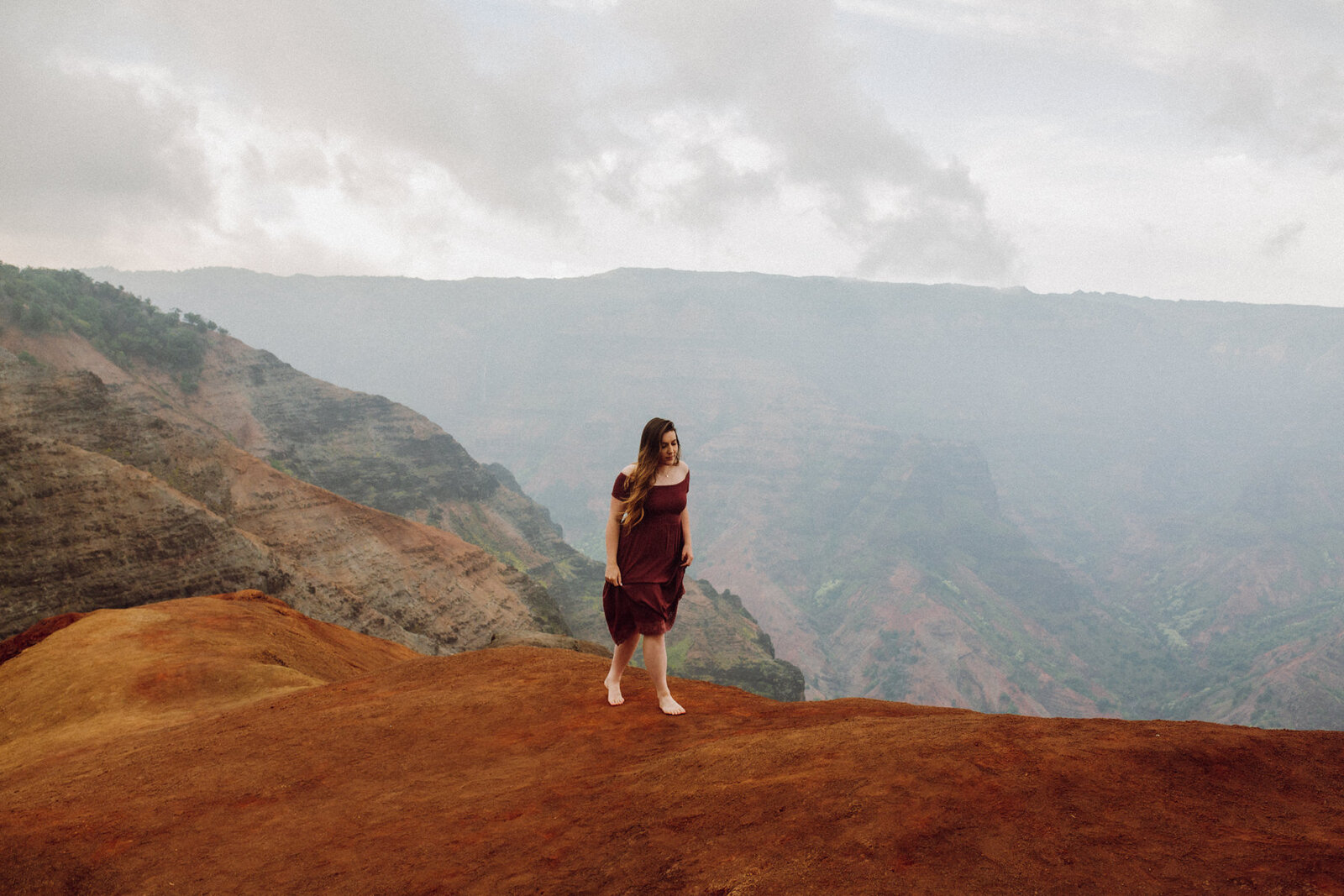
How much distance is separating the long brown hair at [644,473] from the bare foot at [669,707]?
1.83 metres

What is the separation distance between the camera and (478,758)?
225 inches

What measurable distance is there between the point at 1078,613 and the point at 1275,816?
463 feet

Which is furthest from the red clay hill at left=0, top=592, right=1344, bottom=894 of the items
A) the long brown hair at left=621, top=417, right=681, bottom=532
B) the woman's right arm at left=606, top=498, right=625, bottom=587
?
the long brown hair at left=621, top=417, right=681, bottom=532

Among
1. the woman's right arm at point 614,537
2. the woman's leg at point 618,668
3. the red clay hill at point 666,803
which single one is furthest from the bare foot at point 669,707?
the woman's right arm at point 614,537

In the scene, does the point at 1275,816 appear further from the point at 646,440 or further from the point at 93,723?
the point at 93,723

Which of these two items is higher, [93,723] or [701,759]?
[701,759]

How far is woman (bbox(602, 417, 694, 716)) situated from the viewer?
5.86 metres

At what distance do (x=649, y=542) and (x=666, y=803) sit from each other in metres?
2.32

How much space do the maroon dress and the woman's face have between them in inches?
9.3

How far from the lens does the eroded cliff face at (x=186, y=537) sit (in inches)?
703

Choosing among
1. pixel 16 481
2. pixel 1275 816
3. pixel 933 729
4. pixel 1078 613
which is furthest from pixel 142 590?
pixel 1078 613

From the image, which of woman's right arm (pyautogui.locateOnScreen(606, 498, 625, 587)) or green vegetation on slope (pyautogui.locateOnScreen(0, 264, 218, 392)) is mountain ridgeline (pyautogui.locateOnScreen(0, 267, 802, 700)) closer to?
green vegetation on slope (pyautogui.locateOnScreen(0, 264, 218, 392))

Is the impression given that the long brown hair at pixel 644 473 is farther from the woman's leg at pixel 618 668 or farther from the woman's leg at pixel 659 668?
the woman's leg at pixel 618 668

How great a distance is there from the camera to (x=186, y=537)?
2008 centimetres
